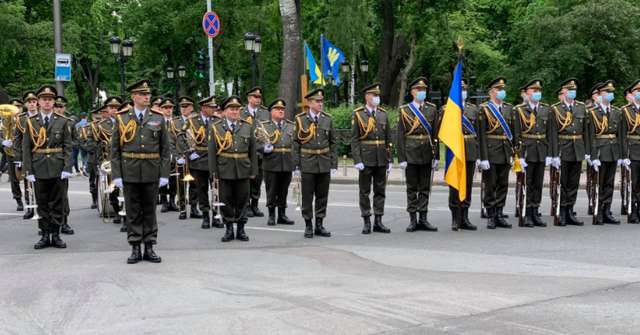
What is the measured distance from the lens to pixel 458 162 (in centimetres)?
1301

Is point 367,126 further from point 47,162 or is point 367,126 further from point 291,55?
point 291,55

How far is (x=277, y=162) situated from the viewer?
14.7m

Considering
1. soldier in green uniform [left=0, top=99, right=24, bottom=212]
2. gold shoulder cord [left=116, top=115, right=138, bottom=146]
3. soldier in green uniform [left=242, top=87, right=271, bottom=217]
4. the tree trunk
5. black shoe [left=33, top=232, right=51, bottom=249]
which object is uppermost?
the tree trunk

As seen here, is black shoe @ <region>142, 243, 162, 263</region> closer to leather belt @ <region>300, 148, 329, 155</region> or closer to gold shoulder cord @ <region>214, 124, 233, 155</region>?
gold shoulder cord @ <region>214, 124, 233, 155</region>

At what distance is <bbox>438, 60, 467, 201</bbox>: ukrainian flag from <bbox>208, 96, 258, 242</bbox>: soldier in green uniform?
287 centimetres

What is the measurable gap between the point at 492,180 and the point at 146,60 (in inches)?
1793

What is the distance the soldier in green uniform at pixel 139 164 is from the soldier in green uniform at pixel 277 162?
421cm

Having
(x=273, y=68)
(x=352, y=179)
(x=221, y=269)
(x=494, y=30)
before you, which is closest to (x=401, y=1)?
(x=352, y=179)

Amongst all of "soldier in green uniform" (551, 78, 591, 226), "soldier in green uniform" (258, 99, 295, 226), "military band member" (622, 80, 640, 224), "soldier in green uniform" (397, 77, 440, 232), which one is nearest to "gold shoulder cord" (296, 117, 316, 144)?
"soldier in green uniform" (397, 77, 440, 232)

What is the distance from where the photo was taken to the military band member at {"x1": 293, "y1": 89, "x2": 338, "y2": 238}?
12.6 meters

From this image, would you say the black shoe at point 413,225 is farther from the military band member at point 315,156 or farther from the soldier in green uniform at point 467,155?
the military band member at point 315,156

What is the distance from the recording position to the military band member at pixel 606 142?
1371 centimetres

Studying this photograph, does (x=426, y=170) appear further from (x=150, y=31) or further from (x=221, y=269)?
(x=150, y=31)

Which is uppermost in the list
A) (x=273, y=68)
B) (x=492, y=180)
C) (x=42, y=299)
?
(x=273, y=68)
